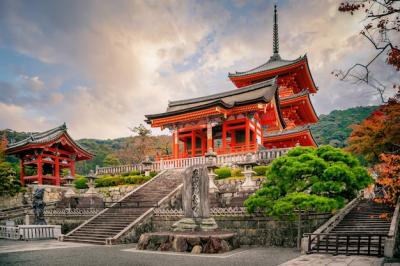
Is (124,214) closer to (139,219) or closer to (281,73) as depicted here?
(139,219)

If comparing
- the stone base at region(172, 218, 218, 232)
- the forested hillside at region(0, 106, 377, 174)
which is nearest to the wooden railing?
the stone base at region(172, 218, 218, 232)

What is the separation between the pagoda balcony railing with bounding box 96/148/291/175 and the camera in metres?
24.6

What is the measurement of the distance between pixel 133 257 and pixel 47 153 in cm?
2428

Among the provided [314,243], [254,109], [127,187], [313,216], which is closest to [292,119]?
[254,109]

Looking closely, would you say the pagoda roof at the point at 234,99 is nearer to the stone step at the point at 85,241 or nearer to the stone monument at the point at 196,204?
the stone monument at the point at 196,204

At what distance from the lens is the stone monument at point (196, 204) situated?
1519 cm

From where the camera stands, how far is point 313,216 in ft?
53.3

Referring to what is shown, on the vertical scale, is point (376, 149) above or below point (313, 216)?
above

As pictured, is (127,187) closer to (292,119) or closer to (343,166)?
(343,166)

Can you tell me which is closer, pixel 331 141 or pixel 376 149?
pixel 376 149

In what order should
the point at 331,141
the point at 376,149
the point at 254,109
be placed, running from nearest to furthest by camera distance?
the point at 376,149 → the point at 254,109 → the point at 331,141

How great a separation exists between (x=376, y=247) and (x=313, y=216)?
3.74 metres

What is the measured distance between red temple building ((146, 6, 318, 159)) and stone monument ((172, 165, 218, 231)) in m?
12.1

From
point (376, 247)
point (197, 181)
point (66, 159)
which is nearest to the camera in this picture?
point (376, 247)
